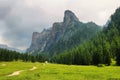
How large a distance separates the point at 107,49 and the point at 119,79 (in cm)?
12036

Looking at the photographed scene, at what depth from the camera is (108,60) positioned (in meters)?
Answer: 158

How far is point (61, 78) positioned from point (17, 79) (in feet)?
27.9

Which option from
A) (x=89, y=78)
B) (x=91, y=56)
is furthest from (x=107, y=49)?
(x=89, y=78)

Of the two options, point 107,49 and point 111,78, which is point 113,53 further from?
point 111,78

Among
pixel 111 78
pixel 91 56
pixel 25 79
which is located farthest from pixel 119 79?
pixel 91 56

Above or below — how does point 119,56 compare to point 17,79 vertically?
above

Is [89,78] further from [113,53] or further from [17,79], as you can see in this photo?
[113,53]

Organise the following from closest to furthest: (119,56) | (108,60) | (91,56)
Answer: (119,56) → (108,60) → (91,56)

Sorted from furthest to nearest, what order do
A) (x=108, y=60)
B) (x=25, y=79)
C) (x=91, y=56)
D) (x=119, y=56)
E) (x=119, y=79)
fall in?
(x=91, y=56)
(x=108, y=60)
(x=119, y=56)
(x=25, y=79)
(x=119, y=79)

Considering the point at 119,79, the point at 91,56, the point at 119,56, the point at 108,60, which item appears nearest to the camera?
the point at 119,79

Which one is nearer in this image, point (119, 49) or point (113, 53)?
point (119, 49)

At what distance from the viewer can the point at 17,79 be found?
51.0 meters

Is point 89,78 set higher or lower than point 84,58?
lower

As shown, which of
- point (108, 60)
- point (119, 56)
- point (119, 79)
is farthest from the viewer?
point (108, 60)
